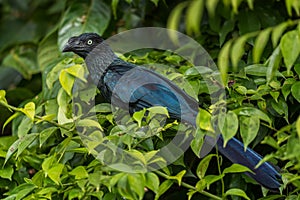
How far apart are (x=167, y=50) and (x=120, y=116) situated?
82 centimetres

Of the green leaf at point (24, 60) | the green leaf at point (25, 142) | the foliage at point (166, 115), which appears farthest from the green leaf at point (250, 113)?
the green leaf at point (24, 60)

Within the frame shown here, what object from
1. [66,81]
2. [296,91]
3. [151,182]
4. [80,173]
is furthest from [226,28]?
[151,182]

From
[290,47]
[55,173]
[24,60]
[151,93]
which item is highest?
[290,47]

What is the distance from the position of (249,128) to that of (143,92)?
26.8 inches

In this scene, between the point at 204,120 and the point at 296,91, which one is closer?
the point at 204,120

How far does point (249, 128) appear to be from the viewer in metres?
2.11

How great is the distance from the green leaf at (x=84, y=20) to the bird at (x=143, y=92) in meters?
0.65

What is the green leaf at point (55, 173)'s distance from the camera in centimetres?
230

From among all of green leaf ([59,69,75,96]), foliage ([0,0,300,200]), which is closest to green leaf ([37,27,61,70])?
foliage ([0,0,300,200])

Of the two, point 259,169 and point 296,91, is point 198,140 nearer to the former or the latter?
point 259,169

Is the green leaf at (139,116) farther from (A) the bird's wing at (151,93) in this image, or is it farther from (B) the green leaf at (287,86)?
(B) the green leaf at (287,86)

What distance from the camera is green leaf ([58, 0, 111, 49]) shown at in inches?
143

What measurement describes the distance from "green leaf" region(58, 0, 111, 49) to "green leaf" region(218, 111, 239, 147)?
5.44ft

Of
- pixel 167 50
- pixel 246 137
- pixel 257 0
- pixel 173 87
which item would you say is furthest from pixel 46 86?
pixel 246 137
